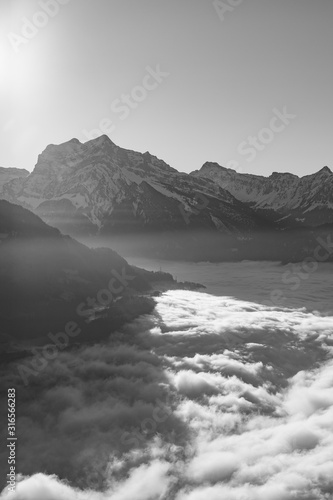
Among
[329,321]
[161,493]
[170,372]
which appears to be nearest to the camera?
[161,493]

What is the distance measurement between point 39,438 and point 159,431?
9663 millimetres

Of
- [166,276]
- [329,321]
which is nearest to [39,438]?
[329,321]

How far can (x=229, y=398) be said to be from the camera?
1209 inches

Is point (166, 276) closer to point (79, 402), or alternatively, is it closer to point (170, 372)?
point (170, 372)

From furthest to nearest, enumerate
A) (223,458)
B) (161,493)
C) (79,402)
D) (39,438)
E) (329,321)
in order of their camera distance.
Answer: (329,321), (79,402), (39,438), (223,458), (161,493)

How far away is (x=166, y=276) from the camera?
123 metres

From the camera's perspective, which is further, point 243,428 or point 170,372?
point 170,372

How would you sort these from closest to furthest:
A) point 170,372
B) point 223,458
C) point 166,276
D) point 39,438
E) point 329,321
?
1. point 223,458
2. point 39,438
3. point 170,372
4. point 329,321
5. point 166,276

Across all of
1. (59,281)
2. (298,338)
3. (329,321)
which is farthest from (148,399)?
(329,321)

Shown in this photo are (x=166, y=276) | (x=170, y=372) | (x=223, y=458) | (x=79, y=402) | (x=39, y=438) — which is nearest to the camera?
(x=223, y=458)

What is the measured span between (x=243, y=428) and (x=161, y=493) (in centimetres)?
935

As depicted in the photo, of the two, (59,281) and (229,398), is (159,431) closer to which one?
(229,398)

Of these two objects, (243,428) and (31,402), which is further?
(31,402)

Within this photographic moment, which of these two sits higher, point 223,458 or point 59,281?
point 59,281
